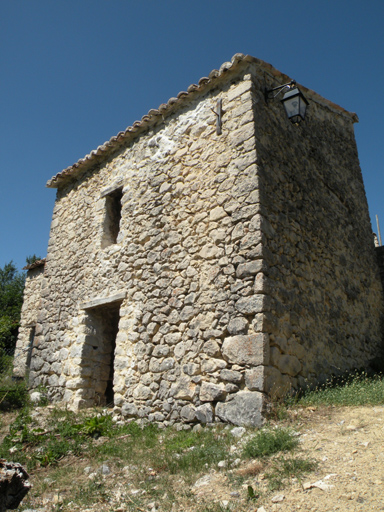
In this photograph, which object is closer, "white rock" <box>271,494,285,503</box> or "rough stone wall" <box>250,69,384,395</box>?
"white rock" <box>271,494,285,503</box>

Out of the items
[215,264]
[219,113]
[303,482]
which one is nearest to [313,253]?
[215,264]

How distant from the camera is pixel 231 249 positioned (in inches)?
219

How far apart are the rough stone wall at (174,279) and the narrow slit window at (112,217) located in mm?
82

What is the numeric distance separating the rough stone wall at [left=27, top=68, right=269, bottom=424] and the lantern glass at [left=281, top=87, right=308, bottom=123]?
0.59 m

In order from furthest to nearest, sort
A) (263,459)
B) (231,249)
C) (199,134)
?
(199,134) < (231,249) < (263,459)

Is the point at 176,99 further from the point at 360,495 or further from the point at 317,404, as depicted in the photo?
the point at 360,495

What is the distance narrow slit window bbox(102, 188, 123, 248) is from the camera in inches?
318

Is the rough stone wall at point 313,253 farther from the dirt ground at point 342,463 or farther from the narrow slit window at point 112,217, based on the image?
the narrow slit window at point 112,217

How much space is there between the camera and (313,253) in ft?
20.9

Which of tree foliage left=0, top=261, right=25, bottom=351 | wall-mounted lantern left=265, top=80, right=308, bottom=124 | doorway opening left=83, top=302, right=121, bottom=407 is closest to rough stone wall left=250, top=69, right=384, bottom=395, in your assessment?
wall-mounted lantern left=265, top=80, right=308, bottom=124

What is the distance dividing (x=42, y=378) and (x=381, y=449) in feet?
21.4

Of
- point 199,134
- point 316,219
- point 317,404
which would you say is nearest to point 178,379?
point 317,404

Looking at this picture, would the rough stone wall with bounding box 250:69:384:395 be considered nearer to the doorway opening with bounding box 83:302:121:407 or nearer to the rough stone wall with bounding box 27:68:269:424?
the rough stone wall with bounding box 27:68:269:424

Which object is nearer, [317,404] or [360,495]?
[360,495]
